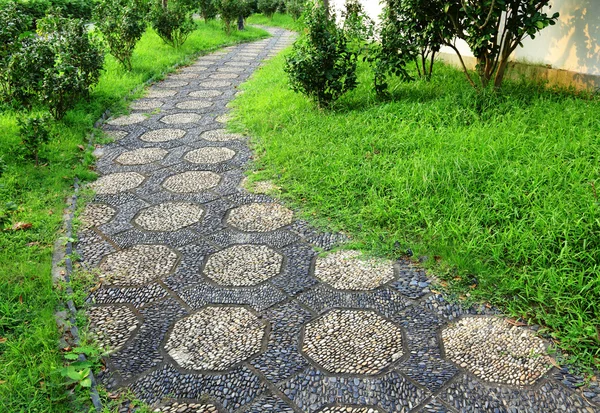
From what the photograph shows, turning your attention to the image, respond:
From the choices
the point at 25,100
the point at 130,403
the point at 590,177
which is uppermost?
the point at 590,177

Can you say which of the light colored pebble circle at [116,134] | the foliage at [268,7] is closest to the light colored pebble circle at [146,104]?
the light colored pebble circle at [116,134]

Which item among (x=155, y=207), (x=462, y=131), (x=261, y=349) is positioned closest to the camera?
(x=261, y=349)

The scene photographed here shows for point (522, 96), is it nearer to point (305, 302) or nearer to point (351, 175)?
point (351, 175)

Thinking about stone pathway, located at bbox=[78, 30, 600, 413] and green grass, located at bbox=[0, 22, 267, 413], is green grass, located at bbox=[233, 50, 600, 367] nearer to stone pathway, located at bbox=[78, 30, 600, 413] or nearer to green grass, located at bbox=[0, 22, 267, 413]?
stone pathway, located at bbox=[78, 30, 600, 413]

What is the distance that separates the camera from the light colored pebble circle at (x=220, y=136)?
5.25 meters

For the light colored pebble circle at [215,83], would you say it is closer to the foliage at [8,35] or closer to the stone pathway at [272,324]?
the foliage at [8,35]

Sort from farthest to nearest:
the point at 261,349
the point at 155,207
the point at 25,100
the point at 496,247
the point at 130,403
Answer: the point at 25,100 < the point at 155,207 < the point at 496,247 < the point at 261,349 < the point at 130,403

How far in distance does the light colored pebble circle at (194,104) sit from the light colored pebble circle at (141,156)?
68.0 inches

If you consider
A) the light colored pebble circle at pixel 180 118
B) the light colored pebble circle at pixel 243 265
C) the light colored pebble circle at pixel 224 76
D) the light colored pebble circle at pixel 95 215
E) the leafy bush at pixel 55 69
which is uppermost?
the leafy bush at pixel 55 69

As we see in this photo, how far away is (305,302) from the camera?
2.63 m

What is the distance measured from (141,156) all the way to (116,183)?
26.9 inches

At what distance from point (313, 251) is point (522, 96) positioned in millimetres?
3095

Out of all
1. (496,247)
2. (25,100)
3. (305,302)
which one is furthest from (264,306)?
(25,100)

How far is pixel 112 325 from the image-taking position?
2.46 meters
